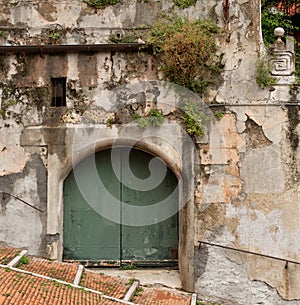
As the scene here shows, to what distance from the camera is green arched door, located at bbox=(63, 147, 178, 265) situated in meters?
8.88

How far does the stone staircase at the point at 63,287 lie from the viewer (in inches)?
234

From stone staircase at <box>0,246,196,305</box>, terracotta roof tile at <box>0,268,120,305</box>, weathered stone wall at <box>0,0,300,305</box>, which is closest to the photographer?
terracotta roof tile at <box>0,268,120,305</box>

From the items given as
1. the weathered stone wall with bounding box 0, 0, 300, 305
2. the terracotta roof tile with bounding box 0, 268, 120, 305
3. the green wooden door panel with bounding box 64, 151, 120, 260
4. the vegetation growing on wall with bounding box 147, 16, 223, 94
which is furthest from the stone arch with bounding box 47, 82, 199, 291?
the terracotta roof tile with bounding box 0, 268, 120, 305

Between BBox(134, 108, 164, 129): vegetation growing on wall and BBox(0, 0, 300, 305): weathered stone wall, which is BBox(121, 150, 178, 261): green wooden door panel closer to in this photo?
BBox(0, 0, 300, 305): weathered stone wall

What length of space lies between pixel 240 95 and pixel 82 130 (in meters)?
2.91

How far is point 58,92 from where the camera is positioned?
8.59 meters

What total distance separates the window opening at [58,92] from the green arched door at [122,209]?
119 cm

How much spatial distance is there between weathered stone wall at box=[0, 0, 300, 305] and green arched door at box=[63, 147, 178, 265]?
18.6 inches

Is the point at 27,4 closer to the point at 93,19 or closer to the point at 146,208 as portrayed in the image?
the point at 93,19

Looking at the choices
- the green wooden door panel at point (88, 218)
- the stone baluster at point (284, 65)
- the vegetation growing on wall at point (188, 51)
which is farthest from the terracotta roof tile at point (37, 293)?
the stone baluster at point (284, 65)

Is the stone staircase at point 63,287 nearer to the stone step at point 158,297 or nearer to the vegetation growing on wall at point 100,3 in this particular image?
the stone step at point 158,297

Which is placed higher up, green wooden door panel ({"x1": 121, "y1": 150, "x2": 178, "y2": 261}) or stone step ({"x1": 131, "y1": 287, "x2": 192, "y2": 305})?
green wooden door panel ({"x1": 121, "y1": 150, "x2": 178, "y2": 261})

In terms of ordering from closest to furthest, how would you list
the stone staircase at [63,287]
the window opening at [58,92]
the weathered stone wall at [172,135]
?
the stone staircase at [63,287] < the weathered stone wall at [172,135] < the window opening at [58,92]

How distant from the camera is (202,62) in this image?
8.38 meters
